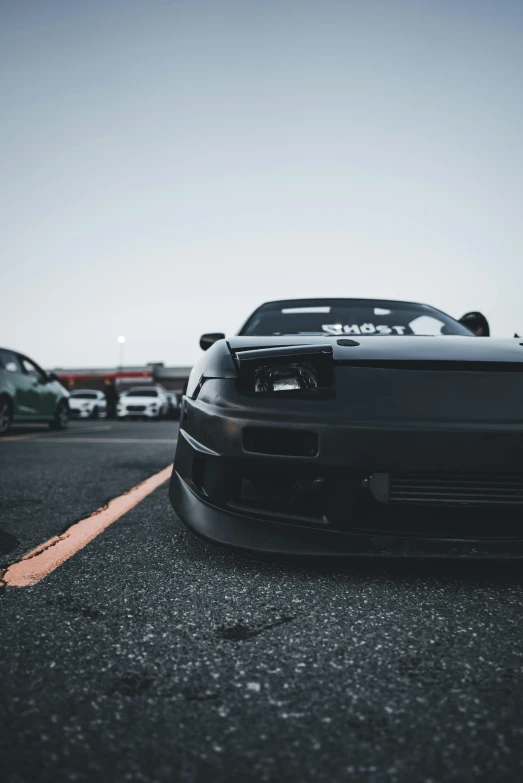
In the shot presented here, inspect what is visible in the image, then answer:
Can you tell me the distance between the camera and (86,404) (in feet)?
69.4

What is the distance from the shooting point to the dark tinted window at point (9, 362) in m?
9.39

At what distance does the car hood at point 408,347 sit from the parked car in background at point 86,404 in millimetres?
19070

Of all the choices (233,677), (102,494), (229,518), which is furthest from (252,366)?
(102,494)

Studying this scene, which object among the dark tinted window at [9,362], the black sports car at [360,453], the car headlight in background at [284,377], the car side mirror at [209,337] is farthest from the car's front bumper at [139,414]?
the car headlight in background at [284,377]

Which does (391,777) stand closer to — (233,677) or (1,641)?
(233,677)

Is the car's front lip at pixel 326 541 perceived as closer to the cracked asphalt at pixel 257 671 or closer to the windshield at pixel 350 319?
the cracked asphalt at pixel 257 671

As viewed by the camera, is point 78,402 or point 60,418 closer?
point 60,418

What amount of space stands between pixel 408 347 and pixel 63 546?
1594mm

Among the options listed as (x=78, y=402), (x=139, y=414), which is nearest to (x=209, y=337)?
(x=139, y=414)

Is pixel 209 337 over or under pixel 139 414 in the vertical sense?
over

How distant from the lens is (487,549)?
6.11ft

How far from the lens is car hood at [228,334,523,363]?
2.23 m

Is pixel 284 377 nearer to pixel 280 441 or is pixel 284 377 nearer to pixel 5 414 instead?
pixel 280 441

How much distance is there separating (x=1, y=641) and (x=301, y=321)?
2.67 metres
